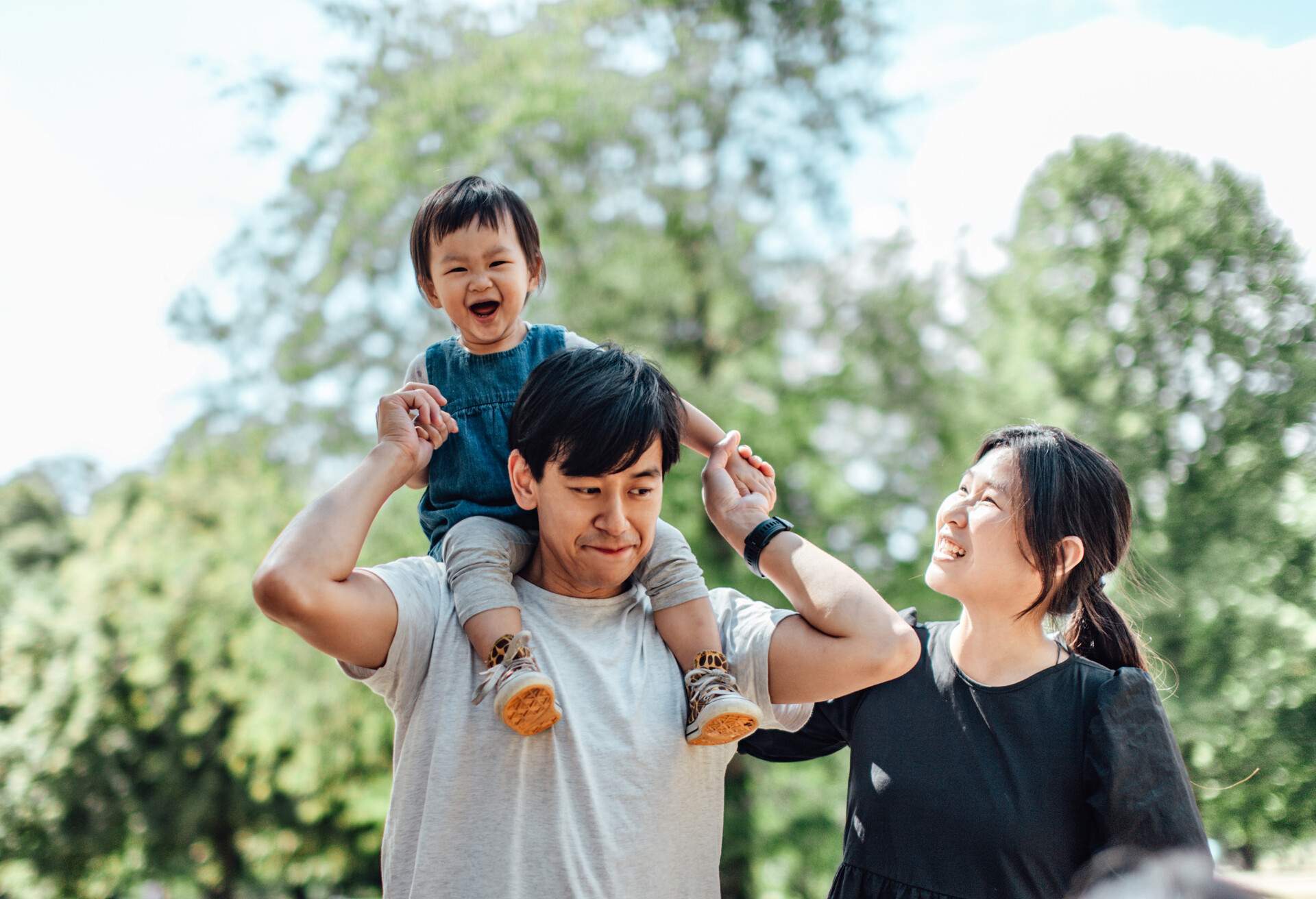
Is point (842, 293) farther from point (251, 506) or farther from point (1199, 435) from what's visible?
point (251, 506)

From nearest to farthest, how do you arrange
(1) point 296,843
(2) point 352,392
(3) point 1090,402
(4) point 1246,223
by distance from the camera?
1. (4) point 1246,223
2. (3) point 1090,402
3. (2) point 352,392
4. (1) point 296,843

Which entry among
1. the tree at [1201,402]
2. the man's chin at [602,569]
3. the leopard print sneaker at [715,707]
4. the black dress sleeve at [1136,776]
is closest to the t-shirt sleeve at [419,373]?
the man's chin at [602,569]

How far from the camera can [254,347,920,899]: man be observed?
1446 millimetres

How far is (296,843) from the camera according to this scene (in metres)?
9.41

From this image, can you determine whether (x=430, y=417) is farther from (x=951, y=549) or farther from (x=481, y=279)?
(x=951, y=549)

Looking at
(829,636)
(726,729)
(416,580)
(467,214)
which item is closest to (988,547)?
(829,636)

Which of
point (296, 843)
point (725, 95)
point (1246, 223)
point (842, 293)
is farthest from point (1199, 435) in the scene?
point (296, 843)

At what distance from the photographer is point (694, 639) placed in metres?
1.63

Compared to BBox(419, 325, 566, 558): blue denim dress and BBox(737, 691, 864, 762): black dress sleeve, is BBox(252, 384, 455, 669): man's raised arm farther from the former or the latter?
BBox(737, 691, 864, 762): black dress sleeve

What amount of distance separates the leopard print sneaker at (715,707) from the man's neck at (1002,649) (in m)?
0.45

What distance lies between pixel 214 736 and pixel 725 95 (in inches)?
268

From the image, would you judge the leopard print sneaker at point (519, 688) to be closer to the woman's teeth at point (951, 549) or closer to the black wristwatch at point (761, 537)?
the black wristwatch at point (761, 537)

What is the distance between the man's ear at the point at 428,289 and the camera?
192 cm

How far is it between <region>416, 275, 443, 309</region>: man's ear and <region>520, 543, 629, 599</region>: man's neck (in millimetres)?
503
